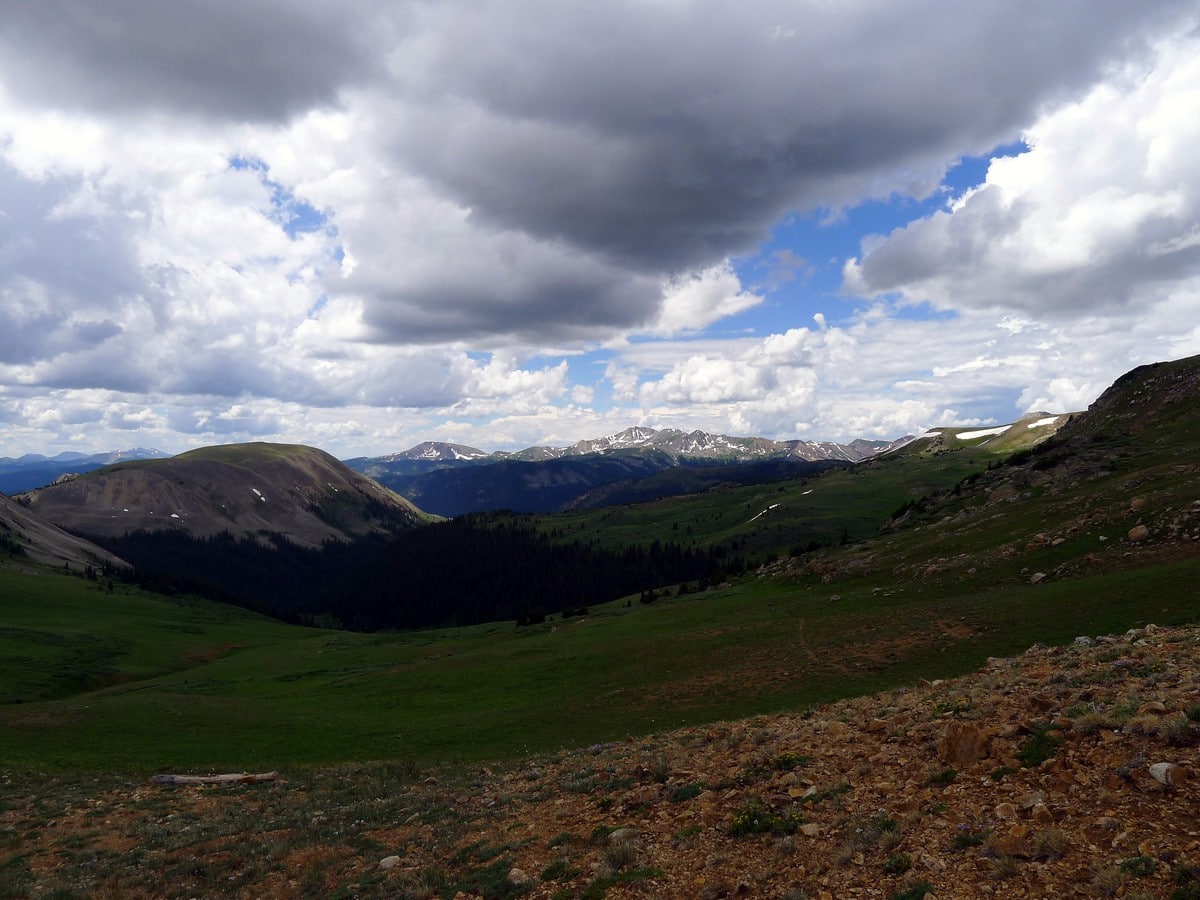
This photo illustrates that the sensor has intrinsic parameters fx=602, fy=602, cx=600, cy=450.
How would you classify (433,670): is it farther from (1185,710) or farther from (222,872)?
(1185,710)

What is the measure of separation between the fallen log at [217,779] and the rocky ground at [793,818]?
5.18m

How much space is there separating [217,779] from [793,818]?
30.9 meters

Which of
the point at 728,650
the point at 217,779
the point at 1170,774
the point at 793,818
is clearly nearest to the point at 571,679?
the point at 728,650

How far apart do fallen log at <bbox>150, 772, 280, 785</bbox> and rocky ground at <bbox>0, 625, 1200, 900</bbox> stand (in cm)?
518

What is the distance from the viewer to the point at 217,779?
30.7 metres

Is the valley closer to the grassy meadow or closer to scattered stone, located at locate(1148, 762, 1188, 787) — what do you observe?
scattered stone, located at locate(1148, 762, 1188, 787)

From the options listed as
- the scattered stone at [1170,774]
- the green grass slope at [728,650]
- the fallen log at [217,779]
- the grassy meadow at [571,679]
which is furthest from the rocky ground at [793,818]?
the green grass slope at [728,650]

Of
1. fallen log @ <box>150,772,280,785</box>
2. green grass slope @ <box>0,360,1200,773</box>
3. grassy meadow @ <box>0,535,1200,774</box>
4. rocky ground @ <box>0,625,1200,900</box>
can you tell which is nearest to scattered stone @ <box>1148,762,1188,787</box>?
rocky ground @ <box>0,625,1200,900</box>

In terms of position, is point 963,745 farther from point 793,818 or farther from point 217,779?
point 217,779

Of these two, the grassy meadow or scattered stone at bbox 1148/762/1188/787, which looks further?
A: the grassy meadow

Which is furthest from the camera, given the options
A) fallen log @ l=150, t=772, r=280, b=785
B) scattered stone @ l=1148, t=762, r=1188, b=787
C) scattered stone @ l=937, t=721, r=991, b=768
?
fallen log @ l=150, t=772, r=280, b=785

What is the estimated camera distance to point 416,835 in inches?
703

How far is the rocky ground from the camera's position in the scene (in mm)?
9977

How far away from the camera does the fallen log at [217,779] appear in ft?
98.3
